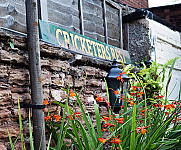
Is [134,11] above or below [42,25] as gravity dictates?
above

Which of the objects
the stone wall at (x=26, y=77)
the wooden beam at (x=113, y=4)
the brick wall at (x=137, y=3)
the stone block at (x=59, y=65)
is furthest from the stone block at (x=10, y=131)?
the brick wall at (x=137, y=3)

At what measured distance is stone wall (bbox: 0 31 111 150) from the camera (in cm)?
145

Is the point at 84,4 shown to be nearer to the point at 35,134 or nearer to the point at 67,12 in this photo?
the point at 67,12

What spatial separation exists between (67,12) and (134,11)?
2.10m

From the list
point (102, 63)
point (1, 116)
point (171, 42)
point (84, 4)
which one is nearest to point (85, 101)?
point (102, 63)

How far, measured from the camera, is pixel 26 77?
1605 millimetres

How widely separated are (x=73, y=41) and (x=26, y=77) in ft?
2.91

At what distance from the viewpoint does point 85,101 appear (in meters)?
2.24

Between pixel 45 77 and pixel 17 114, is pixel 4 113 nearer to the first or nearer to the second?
pixel 17 114

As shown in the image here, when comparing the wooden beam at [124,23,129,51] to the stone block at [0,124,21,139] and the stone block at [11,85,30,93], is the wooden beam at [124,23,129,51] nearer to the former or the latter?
the stone block at [11,85,30,93]

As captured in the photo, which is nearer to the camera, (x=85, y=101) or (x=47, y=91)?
(x=47, y=91)

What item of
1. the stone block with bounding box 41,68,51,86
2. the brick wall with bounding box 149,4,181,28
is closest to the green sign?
the stone block with bounding box 41,68,51,86

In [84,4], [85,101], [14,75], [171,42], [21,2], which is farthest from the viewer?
[171,42]

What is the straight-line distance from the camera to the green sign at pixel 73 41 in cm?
203
